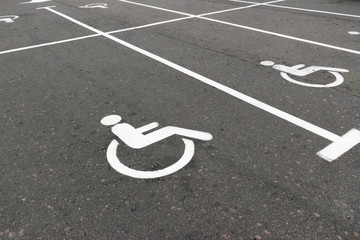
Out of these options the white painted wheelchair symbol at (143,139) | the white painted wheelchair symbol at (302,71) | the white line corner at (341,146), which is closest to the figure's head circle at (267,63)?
the white painted wheelchair symbol at (302,71)

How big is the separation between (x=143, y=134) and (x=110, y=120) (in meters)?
0.60

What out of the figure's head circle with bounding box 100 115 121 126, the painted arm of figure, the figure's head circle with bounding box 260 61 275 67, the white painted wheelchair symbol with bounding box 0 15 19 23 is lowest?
the white painted wheelchair symbol with bounding box 0 15 19 23

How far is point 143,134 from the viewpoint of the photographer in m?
3.98

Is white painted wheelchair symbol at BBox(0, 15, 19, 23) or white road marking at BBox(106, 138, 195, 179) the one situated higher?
white road marking at BBox(106, 138, 195, 179)

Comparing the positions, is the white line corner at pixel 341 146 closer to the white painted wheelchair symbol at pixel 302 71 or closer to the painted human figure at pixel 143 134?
the painted human figure at pixel 143 134

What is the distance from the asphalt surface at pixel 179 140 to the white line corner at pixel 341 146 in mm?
64

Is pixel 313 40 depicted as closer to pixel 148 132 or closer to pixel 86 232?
pixel 148 132

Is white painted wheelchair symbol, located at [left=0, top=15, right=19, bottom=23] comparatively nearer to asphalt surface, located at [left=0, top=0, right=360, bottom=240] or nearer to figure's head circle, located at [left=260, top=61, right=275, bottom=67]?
asphalt surface, located at [left=0, top=0, right=360, bottom=240]

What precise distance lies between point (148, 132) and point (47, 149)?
116 centimetres

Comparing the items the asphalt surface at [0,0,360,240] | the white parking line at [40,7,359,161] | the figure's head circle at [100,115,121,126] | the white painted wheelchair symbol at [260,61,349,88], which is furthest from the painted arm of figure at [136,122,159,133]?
the white painted wheelchair symbol at [260,61,349,88]

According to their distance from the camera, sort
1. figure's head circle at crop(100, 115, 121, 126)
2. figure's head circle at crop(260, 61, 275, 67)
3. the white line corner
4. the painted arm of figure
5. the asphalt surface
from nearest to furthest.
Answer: the asphalt surface, the white line corner, the painted arm of figure, figure's head circle at crop(100, 115, 121, 126), figure's head circle at crop(260, 61, 275, 67)

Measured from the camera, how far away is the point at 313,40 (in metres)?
7.47

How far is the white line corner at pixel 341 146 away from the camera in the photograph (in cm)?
347

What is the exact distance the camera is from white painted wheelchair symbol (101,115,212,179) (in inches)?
131
